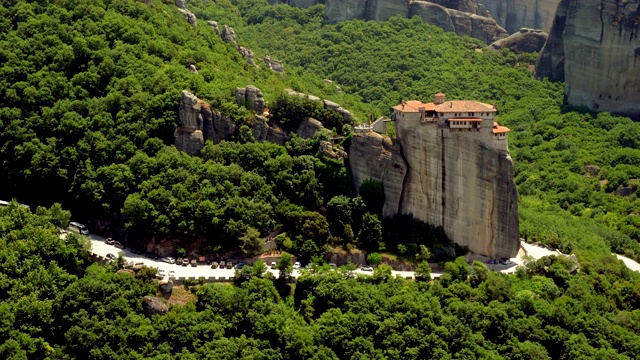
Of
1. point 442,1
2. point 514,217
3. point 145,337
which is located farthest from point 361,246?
point 442,1

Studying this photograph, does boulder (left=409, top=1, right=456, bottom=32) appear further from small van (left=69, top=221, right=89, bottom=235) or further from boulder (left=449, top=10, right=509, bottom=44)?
small van (left=69, top=221, right=89, bottom=235)

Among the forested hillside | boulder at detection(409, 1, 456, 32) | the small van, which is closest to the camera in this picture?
the small van

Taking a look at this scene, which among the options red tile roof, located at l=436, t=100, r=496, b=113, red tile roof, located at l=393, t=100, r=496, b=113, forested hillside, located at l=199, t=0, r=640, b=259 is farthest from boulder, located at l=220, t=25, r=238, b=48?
red tile roof, located at l=436, t=100, r=496, b=113

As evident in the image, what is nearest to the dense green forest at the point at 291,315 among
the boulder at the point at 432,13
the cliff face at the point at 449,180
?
the cliff face at the point at 449,180

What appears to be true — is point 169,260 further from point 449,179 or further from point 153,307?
point 449,179

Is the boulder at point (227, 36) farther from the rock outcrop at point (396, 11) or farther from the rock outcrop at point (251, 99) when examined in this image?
the rock outcrop at point (396, 11)

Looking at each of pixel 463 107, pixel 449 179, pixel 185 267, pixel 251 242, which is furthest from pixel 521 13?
pixel 185 267

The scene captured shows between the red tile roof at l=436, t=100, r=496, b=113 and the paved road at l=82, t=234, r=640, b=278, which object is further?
the red tile roof at l=436, t=100, r=496, b=113
